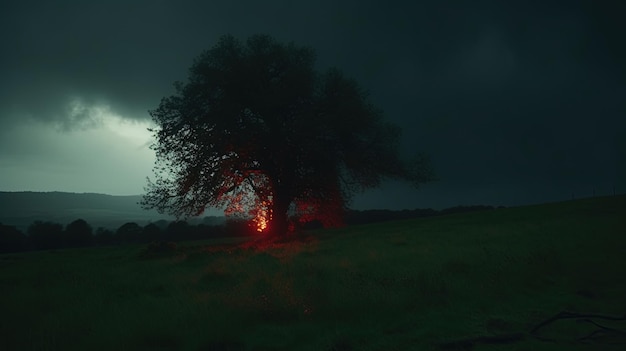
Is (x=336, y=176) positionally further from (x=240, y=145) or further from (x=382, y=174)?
(x=240, y=145)

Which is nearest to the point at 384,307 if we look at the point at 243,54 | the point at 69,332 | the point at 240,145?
the point at 69,332

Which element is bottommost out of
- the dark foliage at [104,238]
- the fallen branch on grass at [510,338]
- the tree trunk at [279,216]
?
the fallen branch on grass at [510,338]

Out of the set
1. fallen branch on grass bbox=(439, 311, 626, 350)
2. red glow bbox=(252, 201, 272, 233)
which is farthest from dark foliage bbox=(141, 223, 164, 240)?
fallen branch on grass bbox=(439, 311, 626, 350)

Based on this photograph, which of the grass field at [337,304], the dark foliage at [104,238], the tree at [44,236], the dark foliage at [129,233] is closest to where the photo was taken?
Answer: the grass field at [337,304]

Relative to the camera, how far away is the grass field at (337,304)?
7570 millimetres

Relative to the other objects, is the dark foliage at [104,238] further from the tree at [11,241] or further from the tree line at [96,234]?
the tree at [11,241]

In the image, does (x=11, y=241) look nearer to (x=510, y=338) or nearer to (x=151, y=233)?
(x=151, y=233)

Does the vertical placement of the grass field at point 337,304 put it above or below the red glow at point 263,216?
below

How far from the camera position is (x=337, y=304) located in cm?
951

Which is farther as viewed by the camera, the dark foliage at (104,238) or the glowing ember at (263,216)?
the dark foliage at (104,238)

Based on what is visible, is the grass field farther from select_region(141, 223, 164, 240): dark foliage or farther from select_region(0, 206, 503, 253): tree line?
select_region(141, 223, 164, 240): dark foliage

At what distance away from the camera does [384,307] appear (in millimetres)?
9539

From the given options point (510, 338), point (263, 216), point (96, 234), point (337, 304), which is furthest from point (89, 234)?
point (510, 338)

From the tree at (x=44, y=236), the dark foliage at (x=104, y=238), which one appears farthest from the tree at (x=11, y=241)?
the dark foliage at (x=104, y=238)
